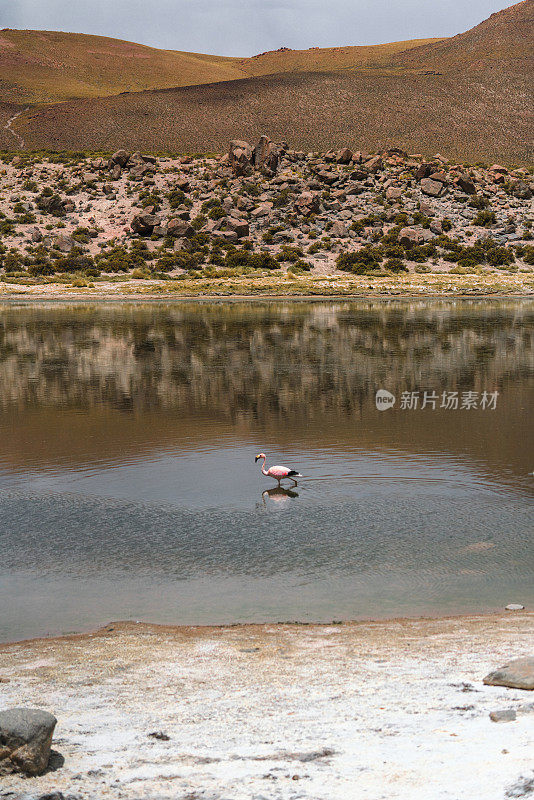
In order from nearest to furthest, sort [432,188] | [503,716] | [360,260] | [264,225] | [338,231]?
1. [503,716]
2. [360,260]
3. [338,231]
4. [264,225]
5. [432,188]

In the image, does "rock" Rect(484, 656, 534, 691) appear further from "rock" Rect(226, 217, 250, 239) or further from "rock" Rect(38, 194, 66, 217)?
"rock" Rect(38, 194, 66, 217)

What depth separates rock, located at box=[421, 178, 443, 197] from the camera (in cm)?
9000

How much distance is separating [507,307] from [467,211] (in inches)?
1565

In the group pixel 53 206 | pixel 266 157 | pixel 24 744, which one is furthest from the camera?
pixel 266 157

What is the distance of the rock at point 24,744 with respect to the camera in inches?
181

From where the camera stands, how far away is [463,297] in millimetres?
58531

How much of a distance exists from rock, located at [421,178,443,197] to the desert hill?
41575mm

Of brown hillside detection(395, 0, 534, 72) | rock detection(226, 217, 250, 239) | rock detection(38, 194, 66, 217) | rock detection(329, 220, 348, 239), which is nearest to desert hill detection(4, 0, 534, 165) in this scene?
brown hillside detection(395, 0, 534, 72)

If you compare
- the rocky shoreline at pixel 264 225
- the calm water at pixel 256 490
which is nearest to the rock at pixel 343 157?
the rocky shoreline at pixel 264 225

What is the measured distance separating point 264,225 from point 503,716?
77856mm

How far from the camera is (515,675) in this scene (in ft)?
18.7

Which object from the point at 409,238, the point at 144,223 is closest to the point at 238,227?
the point at 144,223

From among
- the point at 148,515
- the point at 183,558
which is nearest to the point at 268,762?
the point at 183,558

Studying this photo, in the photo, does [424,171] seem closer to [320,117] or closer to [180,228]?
[180,228]
